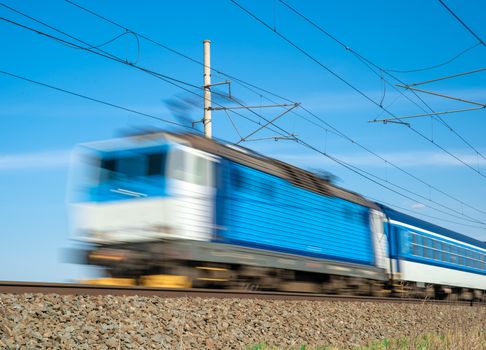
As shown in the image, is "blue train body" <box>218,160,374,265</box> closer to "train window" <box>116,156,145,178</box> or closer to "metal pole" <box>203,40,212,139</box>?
"train window" <box>116,156,145,178</box>

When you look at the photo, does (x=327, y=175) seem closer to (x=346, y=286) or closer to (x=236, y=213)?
(x=346, y=286)

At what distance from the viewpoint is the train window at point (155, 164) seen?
1134cm

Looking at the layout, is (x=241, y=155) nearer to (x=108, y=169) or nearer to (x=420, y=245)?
(x=108, y=169)

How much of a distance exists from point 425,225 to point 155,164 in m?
15.9

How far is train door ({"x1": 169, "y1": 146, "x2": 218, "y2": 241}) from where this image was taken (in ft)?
36.3

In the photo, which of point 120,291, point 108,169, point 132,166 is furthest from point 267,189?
point 120,291

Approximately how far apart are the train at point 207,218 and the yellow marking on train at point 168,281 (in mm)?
18

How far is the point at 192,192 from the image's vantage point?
451 inches

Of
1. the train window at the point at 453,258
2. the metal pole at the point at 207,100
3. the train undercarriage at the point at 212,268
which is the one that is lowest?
the train undercarriage at the point at 212,268

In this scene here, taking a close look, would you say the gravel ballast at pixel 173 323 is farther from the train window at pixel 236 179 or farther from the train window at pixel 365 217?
the train window at pixel 365 217

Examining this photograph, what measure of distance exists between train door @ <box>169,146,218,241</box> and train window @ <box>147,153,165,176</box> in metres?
0.19

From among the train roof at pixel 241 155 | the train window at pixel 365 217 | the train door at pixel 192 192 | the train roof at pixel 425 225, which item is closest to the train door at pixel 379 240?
the train window at pixel 365 217

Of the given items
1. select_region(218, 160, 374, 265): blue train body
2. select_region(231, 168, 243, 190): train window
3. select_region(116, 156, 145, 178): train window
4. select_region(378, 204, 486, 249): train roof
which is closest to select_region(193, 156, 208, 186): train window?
select_region(218, 160, 374, 265): blue train body

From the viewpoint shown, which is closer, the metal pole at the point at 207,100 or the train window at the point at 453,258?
the metal pole at the point at 207,100
